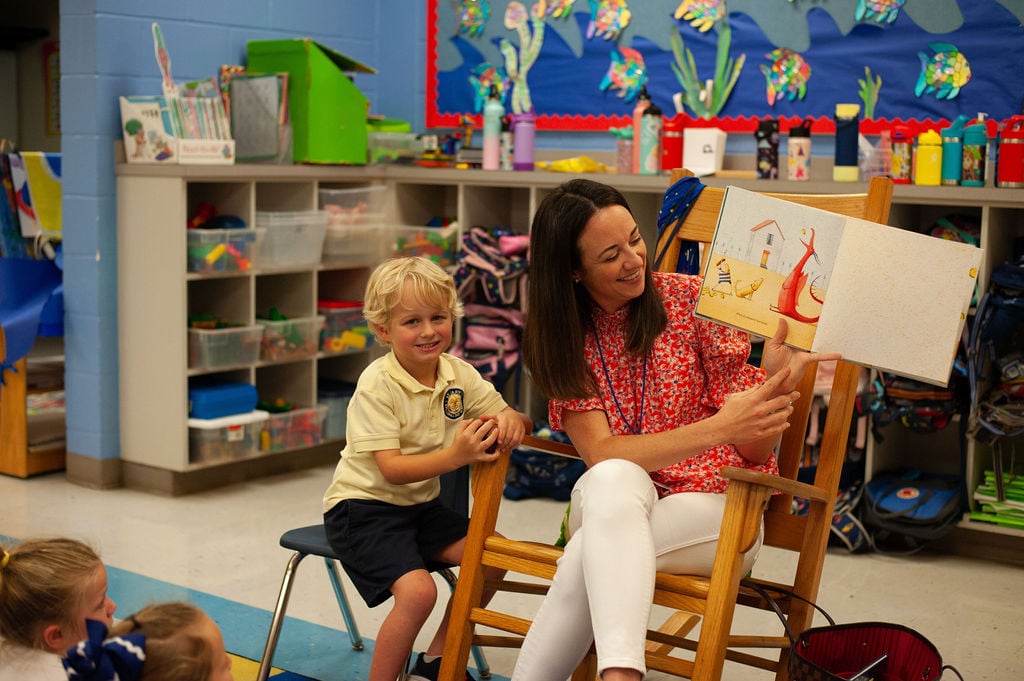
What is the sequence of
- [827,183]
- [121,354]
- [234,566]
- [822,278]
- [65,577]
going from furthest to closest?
[121,354], [827,183], [234,566], [822,278], [65,577]

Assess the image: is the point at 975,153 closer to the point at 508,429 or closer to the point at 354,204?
the point at 508,429

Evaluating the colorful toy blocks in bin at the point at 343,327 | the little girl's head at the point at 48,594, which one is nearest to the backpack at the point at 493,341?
the colorful toy blocks in bin at the point at 343,327

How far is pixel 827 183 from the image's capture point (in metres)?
3.82

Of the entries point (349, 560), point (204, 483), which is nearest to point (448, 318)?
point (349, 560)

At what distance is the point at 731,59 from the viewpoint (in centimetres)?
440

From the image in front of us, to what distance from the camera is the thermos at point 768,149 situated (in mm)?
4035

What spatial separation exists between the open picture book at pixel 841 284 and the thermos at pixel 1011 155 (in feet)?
4.93

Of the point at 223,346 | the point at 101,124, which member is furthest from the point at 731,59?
the point at 101,124

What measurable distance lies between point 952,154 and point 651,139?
1.03 meters

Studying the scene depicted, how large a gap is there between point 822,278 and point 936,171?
1636 millimetres

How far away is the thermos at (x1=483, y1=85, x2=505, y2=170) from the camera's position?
4602 mm

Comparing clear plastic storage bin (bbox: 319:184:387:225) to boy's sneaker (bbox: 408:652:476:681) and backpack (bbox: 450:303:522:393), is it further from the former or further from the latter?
boy's sneaker (bbox: 408:652:476:681)

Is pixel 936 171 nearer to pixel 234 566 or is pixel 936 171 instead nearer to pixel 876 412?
pixel 876 412

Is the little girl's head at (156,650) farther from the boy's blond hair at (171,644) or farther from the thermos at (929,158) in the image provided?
the thermos at (929,158)
